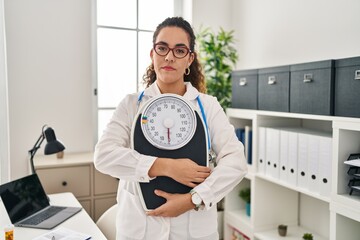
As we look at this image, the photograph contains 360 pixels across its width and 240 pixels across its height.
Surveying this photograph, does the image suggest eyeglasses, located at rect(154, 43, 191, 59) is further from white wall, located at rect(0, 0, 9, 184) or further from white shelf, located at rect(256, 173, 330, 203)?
white wall, located at rect(0, 0, 9, 184)

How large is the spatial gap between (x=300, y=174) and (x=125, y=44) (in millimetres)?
1942

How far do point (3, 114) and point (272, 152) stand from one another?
1.97 metres

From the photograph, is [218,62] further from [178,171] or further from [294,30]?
[178,171]

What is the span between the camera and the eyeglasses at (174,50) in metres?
1.23

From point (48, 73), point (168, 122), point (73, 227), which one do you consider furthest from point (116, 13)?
point (168, 122)

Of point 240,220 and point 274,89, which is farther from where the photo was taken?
point 240,220

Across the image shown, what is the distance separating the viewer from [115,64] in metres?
3.15

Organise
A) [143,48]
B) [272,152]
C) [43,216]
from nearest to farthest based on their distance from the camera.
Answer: [43,216] → [272,152] → [143,48]

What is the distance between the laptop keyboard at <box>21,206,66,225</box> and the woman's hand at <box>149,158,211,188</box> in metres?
1.05

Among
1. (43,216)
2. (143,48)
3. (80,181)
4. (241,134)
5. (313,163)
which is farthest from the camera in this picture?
(143,48)

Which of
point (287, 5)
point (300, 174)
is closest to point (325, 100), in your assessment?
point (300, 174)

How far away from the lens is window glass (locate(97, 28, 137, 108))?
3.10 m

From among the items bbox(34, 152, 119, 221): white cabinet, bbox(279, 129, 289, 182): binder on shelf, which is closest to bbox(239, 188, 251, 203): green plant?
bbox(279, 129, 289, 182): binder on shelf

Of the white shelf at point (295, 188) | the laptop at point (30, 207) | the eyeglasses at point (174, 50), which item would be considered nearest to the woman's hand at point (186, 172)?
the eyeglasses at point (174, 50)
